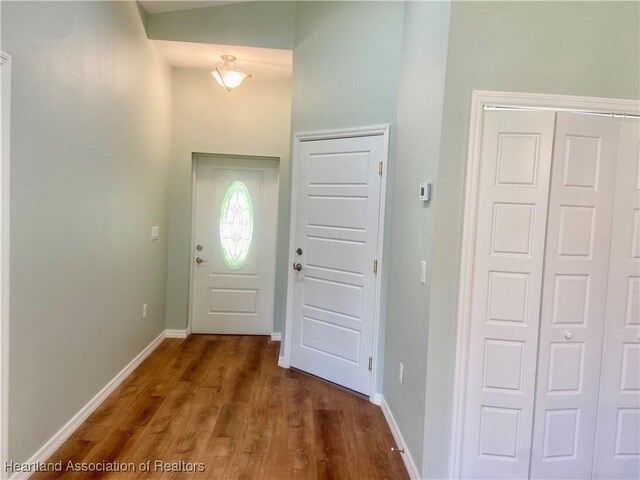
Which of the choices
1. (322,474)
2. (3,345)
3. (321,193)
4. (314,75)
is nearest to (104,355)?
(3,345)

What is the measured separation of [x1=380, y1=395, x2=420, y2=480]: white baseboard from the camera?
1931 millimetres

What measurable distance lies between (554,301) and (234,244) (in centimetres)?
313

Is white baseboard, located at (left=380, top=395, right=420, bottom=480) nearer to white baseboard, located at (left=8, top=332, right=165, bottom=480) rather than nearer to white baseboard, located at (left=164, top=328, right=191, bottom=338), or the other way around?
white baseboard, located at (left=8, top=332, right=165, bottom=480)

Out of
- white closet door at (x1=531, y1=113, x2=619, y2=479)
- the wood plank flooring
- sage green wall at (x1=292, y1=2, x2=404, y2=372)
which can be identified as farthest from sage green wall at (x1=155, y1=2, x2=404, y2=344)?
white closet door at (x1=531, y1=113, x2=619, y2=479)

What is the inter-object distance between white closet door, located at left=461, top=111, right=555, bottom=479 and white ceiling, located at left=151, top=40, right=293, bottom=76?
2301 mm

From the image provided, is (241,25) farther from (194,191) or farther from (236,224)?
(236,224)

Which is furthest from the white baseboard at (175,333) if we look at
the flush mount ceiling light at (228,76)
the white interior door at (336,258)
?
the flush mount ceiling light at (228,76)

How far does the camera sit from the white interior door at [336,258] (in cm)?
279

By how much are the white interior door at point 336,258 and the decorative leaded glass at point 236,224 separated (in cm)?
108

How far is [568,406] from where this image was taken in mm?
1867

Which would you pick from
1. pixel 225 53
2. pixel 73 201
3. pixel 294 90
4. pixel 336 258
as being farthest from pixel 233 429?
pixel 225 53

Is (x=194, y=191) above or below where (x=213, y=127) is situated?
below

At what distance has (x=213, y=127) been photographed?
12.7 feet

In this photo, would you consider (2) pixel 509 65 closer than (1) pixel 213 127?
Yes
